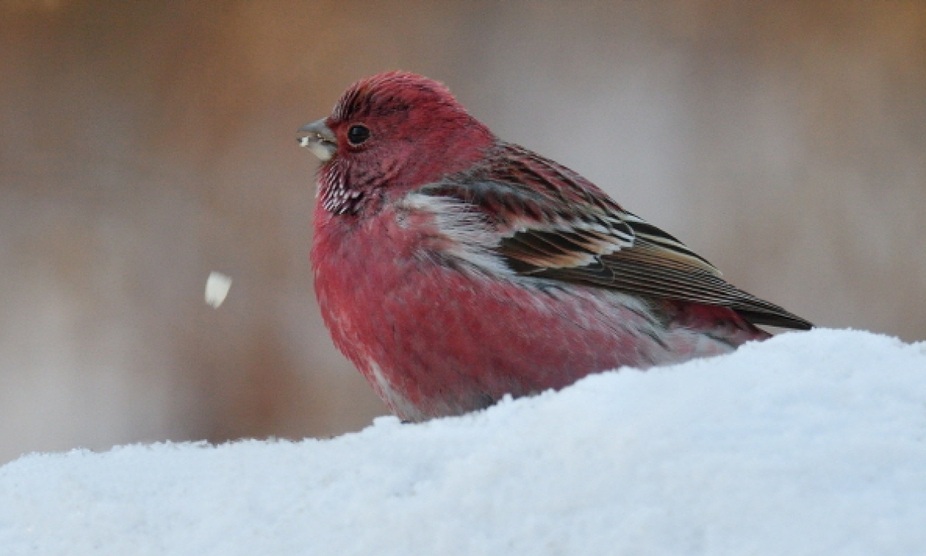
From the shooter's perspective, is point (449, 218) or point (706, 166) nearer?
point (449, 218)

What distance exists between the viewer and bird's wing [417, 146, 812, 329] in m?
2.89

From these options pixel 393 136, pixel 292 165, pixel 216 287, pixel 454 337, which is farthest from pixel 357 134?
pixel 292 165

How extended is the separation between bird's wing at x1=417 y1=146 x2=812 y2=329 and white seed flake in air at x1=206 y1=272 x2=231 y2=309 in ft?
5.32

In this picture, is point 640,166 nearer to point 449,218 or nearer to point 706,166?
point 706,166

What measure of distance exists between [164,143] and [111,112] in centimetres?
25

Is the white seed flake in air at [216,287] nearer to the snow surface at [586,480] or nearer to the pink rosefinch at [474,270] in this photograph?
the pink rosefinch at [474,270]

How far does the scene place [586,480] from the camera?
1428mm

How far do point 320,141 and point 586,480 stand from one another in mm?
1918

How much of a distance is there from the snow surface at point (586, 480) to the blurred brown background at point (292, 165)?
2874 mm

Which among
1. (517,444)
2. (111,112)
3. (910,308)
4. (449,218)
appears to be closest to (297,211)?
(111,112)

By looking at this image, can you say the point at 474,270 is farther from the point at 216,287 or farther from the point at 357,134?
the point at 216,287

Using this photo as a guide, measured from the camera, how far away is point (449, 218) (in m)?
2.80

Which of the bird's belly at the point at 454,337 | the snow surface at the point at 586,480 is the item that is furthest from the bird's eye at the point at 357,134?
the snow surface at the point at 586,480

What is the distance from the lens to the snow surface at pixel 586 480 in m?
1.33
